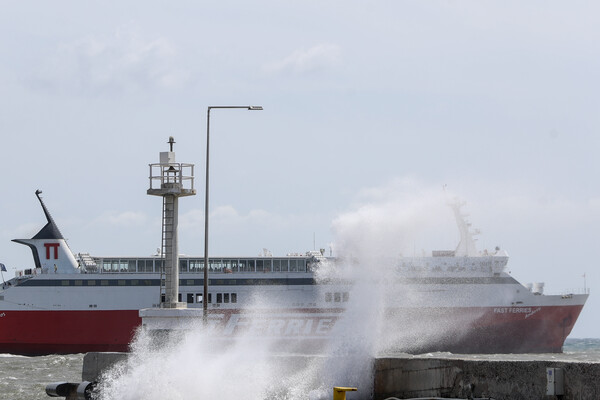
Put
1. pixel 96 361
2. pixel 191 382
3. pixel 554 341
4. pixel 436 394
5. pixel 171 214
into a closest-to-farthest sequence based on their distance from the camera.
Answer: pixel 436 394 → pixel 191 382 → pixel 96 361 → pixel 171 214 → pixel 554 341

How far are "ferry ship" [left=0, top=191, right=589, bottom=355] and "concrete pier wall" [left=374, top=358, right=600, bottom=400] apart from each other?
39327 millimetres

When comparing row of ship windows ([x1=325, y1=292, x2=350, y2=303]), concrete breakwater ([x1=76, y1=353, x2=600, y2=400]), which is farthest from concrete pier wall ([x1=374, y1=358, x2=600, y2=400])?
row of ship windows ([x1=325, y1=292, x2=350, y2=303])

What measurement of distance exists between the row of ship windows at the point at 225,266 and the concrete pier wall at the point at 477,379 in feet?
137

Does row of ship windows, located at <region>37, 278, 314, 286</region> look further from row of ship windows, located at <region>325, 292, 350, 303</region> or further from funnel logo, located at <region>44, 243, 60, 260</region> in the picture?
funnel logo, located at <region>44, 243, 60, 260</region>

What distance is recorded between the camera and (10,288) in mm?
53719

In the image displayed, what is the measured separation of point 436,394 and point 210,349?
582 cm

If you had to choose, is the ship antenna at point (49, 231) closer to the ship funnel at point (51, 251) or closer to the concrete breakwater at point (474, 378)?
the ship funnel at point (51, 251)

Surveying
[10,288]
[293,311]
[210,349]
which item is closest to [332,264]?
[293,311]

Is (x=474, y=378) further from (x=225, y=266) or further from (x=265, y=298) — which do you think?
(x=225, y=266)

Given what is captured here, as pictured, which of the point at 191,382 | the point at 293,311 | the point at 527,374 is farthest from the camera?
the point at 293,311

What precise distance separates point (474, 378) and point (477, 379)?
0.17 ft

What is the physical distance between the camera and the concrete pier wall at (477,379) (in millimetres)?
9836

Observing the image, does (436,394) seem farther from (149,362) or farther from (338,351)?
(149,362)

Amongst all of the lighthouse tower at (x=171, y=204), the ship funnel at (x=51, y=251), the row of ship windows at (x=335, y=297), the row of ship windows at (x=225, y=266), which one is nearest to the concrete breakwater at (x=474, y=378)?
the lighthouse tower at (x=171, y=204)
